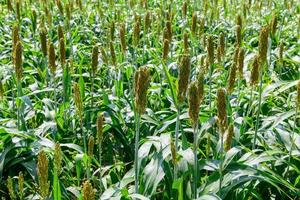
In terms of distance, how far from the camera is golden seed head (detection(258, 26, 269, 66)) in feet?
7.86

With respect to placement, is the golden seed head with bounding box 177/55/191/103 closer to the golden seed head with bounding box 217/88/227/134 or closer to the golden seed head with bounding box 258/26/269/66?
the golden seed head with bounding box 217/88/227/134

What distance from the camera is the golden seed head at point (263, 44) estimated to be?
2397 mm

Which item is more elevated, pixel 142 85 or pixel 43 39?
pixel 142 85

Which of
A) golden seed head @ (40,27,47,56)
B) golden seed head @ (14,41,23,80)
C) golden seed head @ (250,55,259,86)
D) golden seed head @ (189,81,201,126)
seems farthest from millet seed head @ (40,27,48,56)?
golden seed head @ (189,81,201,126)

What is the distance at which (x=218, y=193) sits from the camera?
228 cm

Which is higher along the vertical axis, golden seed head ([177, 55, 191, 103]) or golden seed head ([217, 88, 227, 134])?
golden seed head ([177, 55, 191, 103])

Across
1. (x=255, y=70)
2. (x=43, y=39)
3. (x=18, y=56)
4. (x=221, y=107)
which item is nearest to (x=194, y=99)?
(x=221, y=107)

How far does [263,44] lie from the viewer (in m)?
2.44

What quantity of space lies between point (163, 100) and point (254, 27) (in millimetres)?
3070

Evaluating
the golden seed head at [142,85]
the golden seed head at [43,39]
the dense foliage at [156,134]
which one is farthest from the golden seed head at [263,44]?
the golden seed head at [43,39]

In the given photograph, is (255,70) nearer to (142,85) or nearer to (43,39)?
(142,85)

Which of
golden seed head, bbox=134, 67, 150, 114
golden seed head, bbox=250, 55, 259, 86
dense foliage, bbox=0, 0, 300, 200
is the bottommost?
dense foliage, bbox=0, 0, 300, 200

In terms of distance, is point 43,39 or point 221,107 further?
point 43,39

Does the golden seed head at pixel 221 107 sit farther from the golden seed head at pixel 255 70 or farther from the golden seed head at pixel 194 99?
the golden seed head at pixel 255 70
